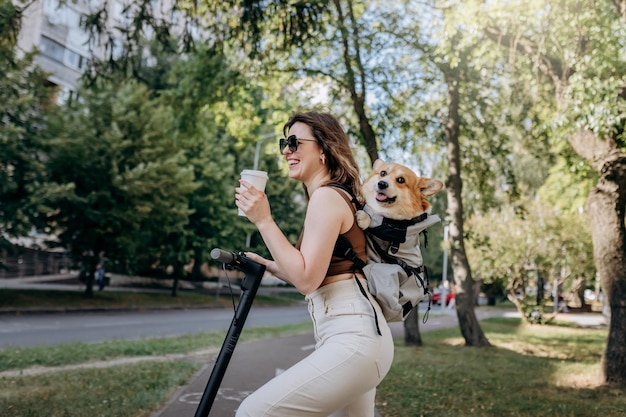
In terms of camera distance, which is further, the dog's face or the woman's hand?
the dog's face

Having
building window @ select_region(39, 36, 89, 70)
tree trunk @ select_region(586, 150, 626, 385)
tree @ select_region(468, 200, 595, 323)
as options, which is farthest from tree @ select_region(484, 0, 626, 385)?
building window @ select_region(39, 36, 89, 70)

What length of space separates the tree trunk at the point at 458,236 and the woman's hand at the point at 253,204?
41.6 feet

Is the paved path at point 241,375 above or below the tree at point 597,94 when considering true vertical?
below

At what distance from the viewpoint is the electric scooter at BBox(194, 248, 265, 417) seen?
86.0 inches

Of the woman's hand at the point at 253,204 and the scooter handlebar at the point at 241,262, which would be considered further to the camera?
the scooter handlebar at the point at 241,262

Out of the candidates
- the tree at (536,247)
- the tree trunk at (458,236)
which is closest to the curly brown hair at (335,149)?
the tree trunk at (458,236)

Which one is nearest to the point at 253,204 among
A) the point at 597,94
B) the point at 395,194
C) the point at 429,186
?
the point at 395,194

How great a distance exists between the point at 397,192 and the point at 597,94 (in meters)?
5.92

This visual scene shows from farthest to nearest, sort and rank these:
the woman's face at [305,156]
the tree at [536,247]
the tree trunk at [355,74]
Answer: the tree at [536,247] → the tree trunk at [355,74] → the woman's face at [305,156]

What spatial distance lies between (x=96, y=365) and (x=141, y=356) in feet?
4.71

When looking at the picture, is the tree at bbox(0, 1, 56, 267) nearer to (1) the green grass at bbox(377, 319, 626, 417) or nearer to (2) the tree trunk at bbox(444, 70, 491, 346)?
(2) the tree trunk at bbox(444, 70, 491, 346)

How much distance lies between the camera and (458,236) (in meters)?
14.9

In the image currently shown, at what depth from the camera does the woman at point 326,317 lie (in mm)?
2061

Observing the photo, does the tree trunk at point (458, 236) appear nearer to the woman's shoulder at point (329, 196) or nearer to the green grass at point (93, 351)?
the green grass at point (93, 351)
